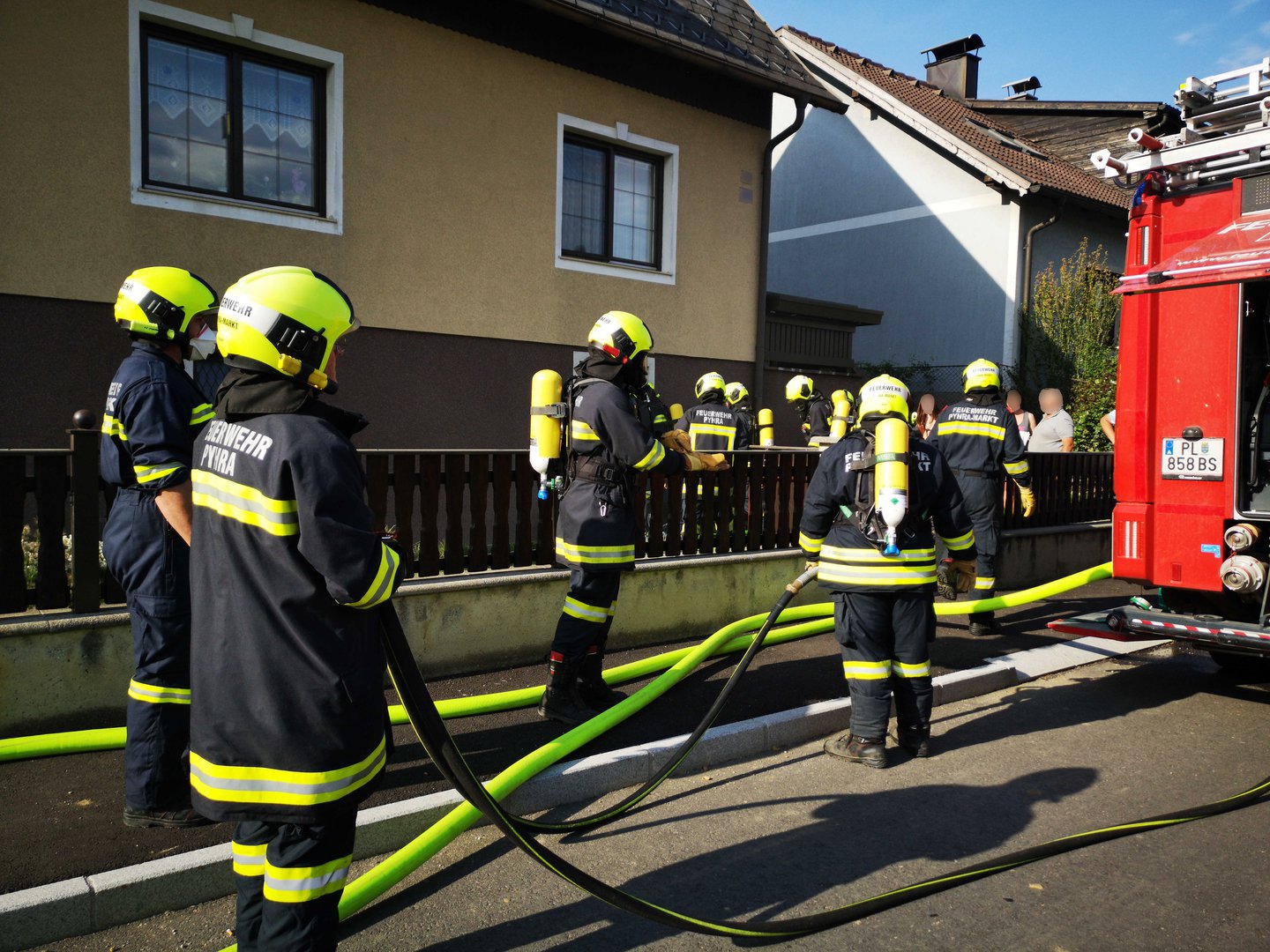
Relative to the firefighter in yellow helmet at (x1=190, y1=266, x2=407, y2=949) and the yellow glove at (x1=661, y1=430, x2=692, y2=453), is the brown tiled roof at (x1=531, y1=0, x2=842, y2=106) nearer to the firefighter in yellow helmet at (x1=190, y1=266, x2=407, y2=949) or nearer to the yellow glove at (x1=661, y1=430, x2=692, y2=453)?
the yellow glove at (x1=661, y1=430, x2=692, y2=453)

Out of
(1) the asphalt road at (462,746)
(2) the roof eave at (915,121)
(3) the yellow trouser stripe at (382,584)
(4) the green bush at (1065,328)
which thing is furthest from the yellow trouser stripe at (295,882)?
(4) the green bush at (1065,328)

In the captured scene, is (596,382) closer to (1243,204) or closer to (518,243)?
(1243,204)

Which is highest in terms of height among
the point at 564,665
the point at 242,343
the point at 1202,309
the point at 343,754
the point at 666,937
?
the point at 1202,309

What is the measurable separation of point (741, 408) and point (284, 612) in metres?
7.70

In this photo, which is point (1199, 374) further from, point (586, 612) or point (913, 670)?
point (586, 612)

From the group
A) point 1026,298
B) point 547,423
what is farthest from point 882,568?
point 1026,298

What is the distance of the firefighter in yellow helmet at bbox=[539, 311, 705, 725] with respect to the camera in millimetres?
4961

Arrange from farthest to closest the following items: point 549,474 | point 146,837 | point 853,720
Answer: point 549,474 < point 853,720 < point 146,837

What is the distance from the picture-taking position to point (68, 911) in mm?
Result: 3025

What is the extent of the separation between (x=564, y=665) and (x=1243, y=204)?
4.73 metres

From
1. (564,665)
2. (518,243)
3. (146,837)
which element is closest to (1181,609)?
(564,665)

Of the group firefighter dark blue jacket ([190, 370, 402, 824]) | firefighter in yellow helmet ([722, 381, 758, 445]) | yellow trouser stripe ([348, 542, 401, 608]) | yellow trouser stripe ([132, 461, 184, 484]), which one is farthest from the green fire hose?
firefighter in yellow helmet ([722, 381, 758, 445])

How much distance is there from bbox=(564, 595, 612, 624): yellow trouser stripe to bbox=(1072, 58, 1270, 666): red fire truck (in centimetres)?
320

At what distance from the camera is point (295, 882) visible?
2.33m
